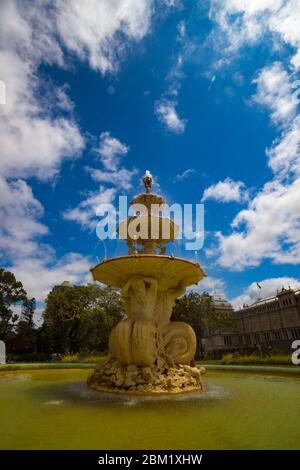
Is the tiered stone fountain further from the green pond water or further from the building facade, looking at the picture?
the building facade

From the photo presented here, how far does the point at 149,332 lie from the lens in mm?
9008

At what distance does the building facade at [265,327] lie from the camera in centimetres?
3716

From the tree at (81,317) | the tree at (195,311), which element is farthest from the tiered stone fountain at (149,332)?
the tree at (81,317)

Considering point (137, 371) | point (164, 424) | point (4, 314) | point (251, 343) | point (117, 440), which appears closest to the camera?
point (117, 440)

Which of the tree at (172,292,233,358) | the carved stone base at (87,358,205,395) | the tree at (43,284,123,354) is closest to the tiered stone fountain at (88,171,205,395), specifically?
the carved stone base at (87,358,205,395)

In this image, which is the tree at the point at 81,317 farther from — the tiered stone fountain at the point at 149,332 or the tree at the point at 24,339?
the tiered stone fountain at the point at 149,332

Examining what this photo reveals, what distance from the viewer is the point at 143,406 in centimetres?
661

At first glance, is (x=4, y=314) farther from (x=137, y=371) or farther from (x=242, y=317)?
Answer: (x=242, y=317)

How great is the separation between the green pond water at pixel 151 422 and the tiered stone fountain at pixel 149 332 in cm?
96

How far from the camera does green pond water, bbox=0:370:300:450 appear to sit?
3.90 meters

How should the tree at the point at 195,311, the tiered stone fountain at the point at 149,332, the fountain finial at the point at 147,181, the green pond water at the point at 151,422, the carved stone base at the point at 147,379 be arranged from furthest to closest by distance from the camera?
the tree at the point at 195,311, the fountain finial at the point at 147,181, the tiered stone fountain at the point at 149,332, the carved stone base at the point at 147,379, the green pond water at the point at 151,422

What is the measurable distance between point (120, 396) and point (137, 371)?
0.93 meters
